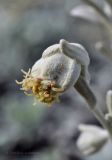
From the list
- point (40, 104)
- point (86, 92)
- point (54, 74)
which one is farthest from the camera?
point (40, 104)

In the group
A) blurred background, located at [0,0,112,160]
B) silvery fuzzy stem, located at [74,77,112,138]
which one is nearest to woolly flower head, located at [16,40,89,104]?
silvery fuzzy stem, located at [74,77,112,138]

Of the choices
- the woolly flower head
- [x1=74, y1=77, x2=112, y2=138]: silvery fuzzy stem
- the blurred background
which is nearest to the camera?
the woolly flower head

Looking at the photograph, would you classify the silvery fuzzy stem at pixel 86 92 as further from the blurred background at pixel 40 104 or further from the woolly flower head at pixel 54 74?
the blurred background at pixel 40 104

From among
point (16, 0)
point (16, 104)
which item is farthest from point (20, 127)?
point (16, 0)

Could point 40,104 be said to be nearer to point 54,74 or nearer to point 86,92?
point 86,92

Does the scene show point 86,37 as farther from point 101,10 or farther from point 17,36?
point 101,10

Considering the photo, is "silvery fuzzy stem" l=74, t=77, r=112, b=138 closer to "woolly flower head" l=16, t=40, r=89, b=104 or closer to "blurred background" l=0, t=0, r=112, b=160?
"woolly flower head" l=16, t=40, r=89, b=104

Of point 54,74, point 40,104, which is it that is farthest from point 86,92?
point 40,104
